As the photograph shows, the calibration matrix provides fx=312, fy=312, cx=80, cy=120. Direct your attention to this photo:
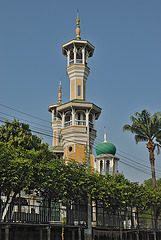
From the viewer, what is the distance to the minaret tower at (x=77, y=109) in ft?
146

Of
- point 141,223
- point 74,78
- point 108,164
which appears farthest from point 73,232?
point 108,164

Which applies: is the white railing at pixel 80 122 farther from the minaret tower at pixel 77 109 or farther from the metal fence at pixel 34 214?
the metal fence at pixel 34 214

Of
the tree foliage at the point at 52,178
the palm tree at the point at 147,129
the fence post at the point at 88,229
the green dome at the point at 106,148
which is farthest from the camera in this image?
the green dome at the point at 106,148

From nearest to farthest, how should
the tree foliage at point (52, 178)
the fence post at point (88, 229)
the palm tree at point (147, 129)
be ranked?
the tree foliage at point (52, 178) → the fence post at point (88, 229) → the palm tree at point (147, 129)

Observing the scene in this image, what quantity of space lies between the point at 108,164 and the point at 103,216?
29.9 m

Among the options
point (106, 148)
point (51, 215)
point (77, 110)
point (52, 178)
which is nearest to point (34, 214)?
point (51, 215)

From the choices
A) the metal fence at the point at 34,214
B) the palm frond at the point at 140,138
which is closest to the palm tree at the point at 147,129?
the palm frond at the point at 140,138

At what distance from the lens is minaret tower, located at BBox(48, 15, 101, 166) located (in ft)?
146

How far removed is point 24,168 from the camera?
23766 millimetres

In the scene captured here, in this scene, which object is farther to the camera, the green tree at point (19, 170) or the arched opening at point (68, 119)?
the arched opening at point (68, 119)

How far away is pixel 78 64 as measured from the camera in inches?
1919

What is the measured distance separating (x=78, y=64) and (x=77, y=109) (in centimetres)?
762

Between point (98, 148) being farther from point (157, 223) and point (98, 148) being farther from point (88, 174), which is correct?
point (88, 174)

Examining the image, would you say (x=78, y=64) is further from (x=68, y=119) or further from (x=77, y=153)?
(x=77, y=153)
